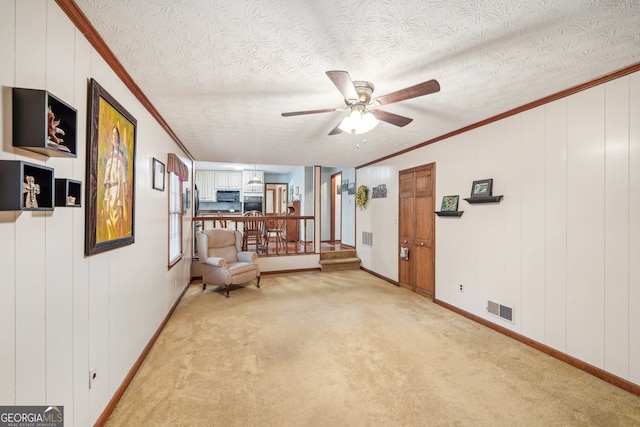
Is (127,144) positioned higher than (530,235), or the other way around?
(127,144)

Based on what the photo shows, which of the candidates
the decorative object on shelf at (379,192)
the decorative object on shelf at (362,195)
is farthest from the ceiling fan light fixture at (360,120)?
the decorative object on shelf at (362,195)

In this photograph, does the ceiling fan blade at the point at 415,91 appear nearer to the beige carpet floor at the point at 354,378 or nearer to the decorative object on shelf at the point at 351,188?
the beige carpet floor at the point at 354,378

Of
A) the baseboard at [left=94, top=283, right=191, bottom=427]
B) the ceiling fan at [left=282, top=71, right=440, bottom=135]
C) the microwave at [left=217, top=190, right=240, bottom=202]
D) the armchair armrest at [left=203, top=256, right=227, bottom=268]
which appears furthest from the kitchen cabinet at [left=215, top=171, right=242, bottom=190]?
the ceiling fan at [left=282, top=71, right=440, bottom=135]

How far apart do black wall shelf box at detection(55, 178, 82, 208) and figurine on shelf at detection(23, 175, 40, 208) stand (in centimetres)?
15

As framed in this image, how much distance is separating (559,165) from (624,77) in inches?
29.7

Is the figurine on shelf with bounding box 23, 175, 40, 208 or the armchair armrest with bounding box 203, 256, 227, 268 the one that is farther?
the armchair armrest with bounding box 203, 256, 227, 268

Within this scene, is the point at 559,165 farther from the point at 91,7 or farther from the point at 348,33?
the point at 91,7

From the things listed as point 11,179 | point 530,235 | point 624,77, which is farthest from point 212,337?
point 624,77

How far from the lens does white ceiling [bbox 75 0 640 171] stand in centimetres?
145

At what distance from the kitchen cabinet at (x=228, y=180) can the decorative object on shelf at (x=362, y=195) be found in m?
Answer: 4.59

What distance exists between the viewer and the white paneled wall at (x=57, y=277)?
1004mm

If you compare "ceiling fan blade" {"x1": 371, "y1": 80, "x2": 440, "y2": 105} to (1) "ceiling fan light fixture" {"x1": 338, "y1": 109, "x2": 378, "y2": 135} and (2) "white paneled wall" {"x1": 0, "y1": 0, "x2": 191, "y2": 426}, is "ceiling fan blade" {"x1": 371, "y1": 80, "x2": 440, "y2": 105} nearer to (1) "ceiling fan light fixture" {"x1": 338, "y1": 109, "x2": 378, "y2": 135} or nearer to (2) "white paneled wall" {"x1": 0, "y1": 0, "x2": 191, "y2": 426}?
(1) "ceiling fan light fixture" {"x1": 338, "y1": 109, "x2": 378, "y2": 135}

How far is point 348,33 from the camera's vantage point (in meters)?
1.64

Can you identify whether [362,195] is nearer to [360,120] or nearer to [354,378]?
[360,120]
